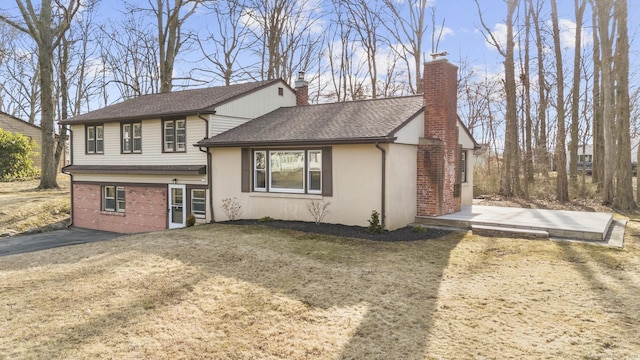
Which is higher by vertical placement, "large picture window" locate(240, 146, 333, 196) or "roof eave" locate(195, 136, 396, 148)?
"roof eave" locate(195, 136, 396, 148)

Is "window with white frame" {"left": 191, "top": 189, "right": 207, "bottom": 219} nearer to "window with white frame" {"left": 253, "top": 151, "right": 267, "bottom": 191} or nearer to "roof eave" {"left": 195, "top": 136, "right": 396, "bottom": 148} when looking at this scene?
"roof eave" {"left": 195, "top": 136, "right": 396, "bottom": 148}

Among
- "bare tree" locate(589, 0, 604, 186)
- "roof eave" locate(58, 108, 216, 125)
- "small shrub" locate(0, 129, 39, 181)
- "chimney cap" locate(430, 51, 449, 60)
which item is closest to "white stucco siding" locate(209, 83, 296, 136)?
"roof eave" locate(58, 108, 216, 125)

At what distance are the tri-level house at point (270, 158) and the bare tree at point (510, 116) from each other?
4.30 metres

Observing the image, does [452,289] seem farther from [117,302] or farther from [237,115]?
[237,115]

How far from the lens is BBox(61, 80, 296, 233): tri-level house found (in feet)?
48.9

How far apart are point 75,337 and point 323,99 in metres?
29.0

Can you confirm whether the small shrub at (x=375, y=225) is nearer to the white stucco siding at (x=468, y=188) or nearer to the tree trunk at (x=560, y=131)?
the white stucco siding at (x=468, y=188)

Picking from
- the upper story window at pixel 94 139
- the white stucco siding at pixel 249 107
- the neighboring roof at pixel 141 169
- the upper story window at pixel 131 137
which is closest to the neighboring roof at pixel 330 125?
the white stucco siding at pixel 249 107

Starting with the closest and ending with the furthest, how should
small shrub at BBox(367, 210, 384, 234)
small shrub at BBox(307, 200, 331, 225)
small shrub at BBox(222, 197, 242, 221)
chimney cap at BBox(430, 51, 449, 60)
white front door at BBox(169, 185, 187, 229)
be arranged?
small shrub at BBox(367, 210, 384, 234) < small shrub at BBox(307, 200, 331, 225) < chimney cap at BBox(430, 51, 449, 60) < small shrub at BBox(222, 197, 242, 221) < white front door at BBox(169, 185, 187, 229)

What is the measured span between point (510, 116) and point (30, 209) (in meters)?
21.8

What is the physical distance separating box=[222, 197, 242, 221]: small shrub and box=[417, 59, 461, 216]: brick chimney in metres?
5.81

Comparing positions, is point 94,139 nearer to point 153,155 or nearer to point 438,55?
point 153,155

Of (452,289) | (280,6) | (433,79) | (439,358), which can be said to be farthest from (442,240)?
(280,6)

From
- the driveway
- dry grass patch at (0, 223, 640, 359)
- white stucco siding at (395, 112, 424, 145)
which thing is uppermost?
white stucco siding at (395, 112, 424, 145)
